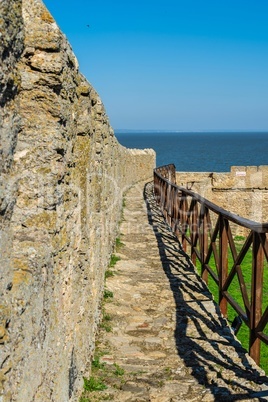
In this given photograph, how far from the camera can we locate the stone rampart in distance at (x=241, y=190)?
21750 millimetres

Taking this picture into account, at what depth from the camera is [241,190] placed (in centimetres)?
2206

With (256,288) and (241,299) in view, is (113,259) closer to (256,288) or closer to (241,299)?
(241,299)

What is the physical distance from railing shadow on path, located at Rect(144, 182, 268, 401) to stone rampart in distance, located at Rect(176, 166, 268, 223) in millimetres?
14914

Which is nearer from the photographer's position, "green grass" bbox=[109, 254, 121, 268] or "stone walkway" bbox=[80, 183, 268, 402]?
"stone walkway" bbox=[80, 183, 268, 402]

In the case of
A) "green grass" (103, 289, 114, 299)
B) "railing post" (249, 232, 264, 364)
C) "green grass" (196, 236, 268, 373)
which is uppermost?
"railing post" (249, 232, 264, 364)

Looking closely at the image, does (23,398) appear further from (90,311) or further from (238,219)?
(238,219)

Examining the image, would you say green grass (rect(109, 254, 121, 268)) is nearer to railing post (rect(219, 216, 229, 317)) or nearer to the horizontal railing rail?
the horizontal railing rail

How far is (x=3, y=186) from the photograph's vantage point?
6.25 ft

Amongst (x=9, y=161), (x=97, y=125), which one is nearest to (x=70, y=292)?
(x=9, y=161)

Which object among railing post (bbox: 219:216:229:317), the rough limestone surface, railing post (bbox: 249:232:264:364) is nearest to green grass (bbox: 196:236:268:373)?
railing post (bbox: 219:216:229:317)

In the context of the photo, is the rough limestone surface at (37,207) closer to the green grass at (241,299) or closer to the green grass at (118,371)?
the green grass at (118,371)

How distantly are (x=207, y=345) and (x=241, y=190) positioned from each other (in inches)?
716

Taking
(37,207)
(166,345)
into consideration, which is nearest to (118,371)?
(166,345)

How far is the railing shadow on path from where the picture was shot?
12.1 ft
